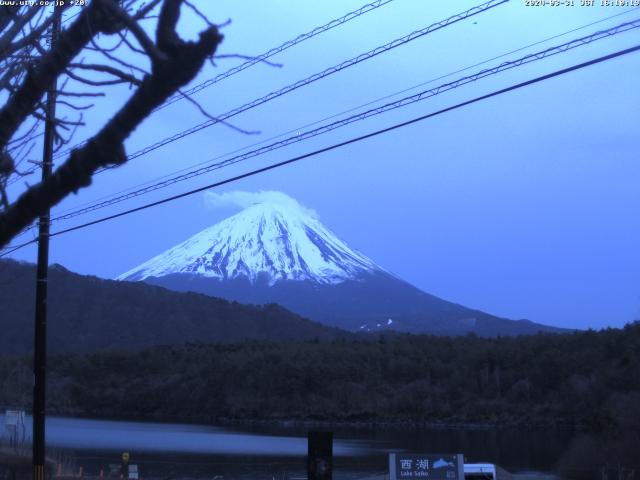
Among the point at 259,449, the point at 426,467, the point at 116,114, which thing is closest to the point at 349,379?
the point at 259,449

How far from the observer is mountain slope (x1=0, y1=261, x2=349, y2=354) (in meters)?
103

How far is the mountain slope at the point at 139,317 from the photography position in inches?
4040

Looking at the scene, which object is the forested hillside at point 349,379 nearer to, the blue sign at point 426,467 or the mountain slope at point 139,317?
the mountain slope at point 139,317

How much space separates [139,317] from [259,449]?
6792 centimetres

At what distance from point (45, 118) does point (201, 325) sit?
10626 centimetres

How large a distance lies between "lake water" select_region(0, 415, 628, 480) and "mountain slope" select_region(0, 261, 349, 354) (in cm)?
4167

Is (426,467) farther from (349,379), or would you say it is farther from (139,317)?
(139,317)

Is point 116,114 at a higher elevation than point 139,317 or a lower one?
lower

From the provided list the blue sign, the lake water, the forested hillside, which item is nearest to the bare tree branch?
the blue sign

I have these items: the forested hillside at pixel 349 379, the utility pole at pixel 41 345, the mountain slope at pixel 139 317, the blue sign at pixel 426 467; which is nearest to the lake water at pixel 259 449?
the forested hillside at pixel 349 379

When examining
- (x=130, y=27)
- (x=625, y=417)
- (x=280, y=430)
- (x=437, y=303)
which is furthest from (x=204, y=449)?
(x=437, y=303)

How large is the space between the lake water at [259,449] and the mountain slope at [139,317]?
4167 centimetres

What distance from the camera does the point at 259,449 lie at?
144 feet

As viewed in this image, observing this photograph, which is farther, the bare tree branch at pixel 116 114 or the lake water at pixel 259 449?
the lake water at pixel 259 449
